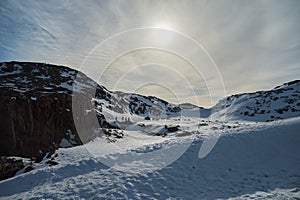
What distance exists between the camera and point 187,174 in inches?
347

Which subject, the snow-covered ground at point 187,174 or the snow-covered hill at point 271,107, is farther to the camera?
the snow-covered hill at point 271,107

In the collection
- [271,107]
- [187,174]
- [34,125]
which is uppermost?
[271,107]

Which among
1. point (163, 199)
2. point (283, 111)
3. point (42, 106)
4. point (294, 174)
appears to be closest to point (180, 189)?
point (163, 199)

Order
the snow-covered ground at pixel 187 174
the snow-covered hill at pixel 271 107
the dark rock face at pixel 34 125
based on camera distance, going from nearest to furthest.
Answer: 1. the snow-covered ground at pixel 187 174
2. the dark rock face at pixel 34 125
3. the snow-covered hill at pixel 271 107

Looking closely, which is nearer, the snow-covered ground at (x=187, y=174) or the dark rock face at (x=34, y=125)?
the snow-covered ground at (x=187, y=174)

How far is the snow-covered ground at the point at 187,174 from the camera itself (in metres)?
7.25

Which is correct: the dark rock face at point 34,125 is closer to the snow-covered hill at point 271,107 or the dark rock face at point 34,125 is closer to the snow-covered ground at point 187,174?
the snow-covered ground at point 187,174

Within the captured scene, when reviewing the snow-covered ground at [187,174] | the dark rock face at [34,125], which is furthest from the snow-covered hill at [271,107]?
the dark rock face at [34,125]

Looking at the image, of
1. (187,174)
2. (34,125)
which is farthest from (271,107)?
(34,125)

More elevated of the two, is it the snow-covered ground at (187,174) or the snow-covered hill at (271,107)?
the snow-covered hill at (271,107)

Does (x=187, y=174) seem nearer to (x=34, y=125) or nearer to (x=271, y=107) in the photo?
(x=34, y=125)

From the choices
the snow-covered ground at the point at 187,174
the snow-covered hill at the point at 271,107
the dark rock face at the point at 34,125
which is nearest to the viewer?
the snow-covered ground at the point at 187,174

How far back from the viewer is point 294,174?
8.88 metres

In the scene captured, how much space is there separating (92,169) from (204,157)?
601 centimetres
